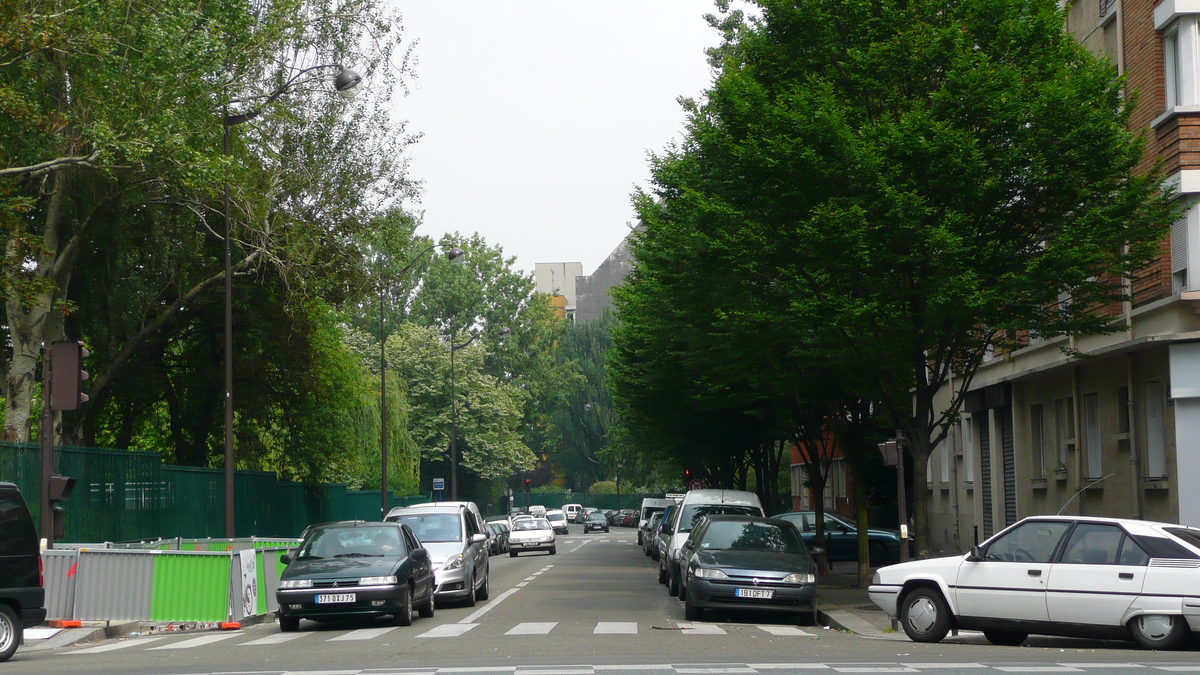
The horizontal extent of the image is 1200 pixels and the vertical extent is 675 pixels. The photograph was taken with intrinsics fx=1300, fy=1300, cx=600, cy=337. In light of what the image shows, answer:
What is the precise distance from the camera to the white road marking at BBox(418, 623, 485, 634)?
1520 centimetres

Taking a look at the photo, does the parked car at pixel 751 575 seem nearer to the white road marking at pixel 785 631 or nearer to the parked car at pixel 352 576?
the white road marking at pixel 785 631

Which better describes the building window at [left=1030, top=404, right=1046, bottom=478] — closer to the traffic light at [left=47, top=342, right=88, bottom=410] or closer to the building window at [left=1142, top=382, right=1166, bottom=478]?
the building window at [left=1142, top=382, right=1166, bottom=478]

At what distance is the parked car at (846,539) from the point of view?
110 ft

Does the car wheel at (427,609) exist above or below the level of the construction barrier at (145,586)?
below

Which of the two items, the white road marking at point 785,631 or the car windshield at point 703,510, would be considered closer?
the white road marking at point 785,631

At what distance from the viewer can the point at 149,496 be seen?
2805cm

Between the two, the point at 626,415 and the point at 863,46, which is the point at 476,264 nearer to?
the point at 626,415

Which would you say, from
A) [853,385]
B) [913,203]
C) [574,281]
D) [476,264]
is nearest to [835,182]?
[913,203]

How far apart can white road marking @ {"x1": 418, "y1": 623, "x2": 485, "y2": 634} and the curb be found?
11.4 ft

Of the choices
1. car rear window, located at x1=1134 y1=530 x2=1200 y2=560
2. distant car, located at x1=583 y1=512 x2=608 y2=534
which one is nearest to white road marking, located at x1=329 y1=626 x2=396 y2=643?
car rear window, located at x1=1134 y1=530 x2=1200 y2=560

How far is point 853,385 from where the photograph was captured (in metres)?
26.1

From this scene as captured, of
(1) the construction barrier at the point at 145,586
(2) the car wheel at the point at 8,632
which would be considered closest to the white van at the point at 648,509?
(1) the construction barrier at the point at 145,586

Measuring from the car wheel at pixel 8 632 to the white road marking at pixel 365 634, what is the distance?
3.35 metres

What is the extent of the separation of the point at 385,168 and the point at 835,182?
14.4m
